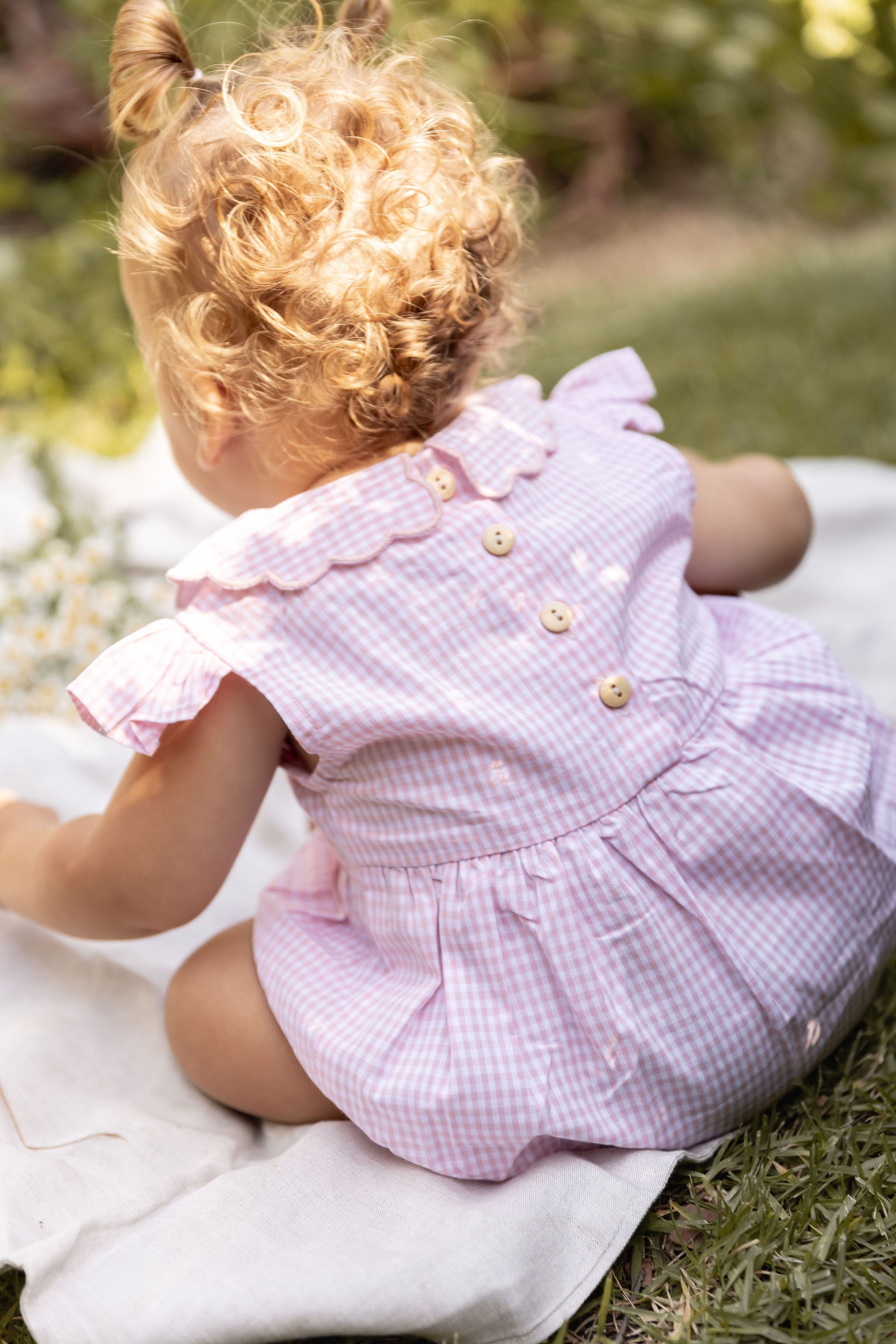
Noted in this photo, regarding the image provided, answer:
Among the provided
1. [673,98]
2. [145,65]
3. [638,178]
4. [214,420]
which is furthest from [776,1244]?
[638,178]

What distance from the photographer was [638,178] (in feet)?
18.5

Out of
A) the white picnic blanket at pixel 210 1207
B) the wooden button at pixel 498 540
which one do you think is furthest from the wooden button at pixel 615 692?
→ the white picnic blanket at pixel 210 1207

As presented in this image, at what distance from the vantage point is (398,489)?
3.85ft

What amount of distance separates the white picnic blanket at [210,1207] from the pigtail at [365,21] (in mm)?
1030

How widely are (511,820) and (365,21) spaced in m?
0.90

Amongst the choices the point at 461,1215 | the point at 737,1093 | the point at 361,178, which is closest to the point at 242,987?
the point at 461,1215

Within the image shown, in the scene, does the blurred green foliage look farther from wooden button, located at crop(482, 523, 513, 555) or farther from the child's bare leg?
the child's bare leg

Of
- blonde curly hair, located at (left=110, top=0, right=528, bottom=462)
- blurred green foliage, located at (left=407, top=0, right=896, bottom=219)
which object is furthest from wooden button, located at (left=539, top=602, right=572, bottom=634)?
blurred green foliage, located at (left=407, top=0, right=896, bottom=219)

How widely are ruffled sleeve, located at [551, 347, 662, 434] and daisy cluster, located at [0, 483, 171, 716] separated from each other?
2.69 feet

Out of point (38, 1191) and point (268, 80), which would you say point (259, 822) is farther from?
point (268, 80)

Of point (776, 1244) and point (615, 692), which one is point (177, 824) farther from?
point (776, 1244)

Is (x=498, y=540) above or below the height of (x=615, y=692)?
above

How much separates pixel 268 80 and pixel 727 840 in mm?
843

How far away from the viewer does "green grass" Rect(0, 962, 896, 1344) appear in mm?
973
